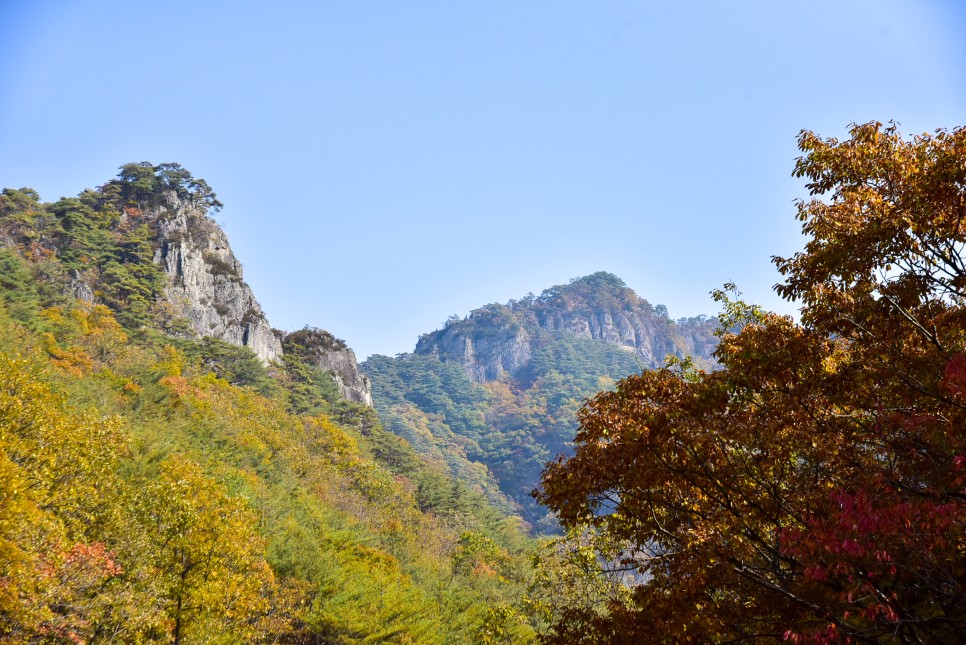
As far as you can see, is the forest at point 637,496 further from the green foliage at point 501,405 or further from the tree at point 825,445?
the green foliage at point 501,405

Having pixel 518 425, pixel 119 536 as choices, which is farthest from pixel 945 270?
pixel 518 425

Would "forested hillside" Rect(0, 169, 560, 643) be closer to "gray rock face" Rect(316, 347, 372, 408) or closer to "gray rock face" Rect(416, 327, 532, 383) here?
"gray rock face" Rect(316, 347, 372, 408)

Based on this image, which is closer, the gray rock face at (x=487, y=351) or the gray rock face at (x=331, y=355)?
the gray rock face at (x=331, y=355)

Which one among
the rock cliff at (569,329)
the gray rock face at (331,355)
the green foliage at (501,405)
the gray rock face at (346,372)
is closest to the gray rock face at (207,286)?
the gray rock face at (331,355)

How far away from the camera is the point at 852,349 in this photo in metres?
6.27

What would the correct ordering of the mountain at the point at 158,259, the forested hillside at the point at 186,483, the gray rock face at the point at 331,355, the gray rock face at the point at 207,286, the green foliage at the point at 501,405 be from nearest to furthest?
the forested hillside at the point at 186,483
the mountain at the point at 158,259
the gray rock face at the point at 207,286
the gray rock face at the point at 331,355
the green foliage at the point at 501,405

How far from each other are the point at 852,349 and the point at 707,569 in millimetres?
2953

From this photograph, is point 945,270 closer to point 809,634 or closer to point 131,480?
point 809,634

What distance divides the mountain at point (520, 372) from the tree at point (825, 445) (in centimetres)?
9025

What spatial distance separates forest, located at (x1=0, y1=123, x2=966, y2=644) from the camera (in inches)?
189

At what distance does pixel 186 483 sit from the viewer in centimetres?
1421

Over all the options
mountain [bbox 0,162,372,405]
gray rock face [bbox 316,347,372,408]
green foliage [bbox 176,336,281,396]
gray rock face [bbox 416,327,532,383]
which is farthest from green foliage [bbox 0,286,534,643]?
gray rock face [bbox 416,327,532,383]

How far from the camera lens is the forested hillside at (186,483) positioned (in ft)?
39.5

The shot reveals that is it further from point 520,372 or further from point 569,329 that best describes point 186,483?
point 569,329
